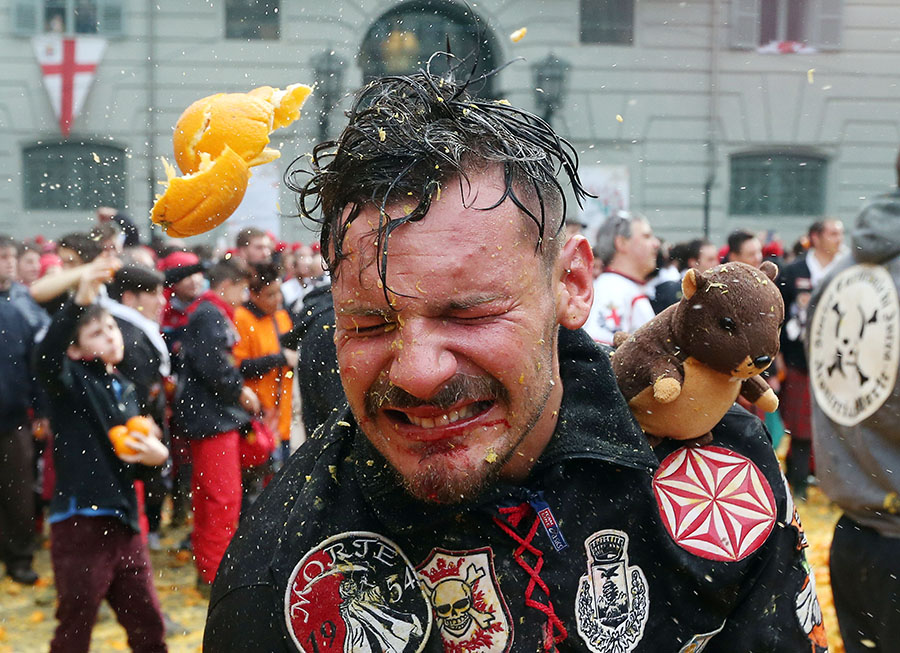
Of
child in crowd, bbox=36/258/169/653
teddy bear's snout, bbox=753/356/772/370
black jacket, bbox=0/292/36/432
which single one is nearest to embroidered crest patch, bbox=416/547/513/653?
teddy bear's snout, bbox=753/356/772/370

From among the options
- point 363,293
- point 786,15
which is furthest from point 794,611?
point 786,15

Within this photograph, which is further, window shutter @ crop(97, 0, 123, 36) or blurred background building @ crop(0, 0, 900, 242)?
window shutter @ crop(97, 0, 123, 36)

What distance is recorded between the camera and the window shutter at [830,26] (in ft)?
63.5

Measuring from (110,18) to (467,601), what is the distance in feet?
58.9

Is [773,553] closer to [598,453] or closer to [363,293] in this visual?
[598,453]

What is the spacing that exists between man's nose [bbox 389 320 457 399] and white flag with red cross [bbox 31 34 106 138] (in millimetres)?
17097

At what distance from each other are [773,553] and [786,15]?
19723 millimetres

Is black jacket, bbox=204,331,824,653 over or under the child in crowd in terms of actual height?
over

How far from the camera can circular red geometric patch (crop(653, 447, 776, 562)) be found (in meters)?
1.85

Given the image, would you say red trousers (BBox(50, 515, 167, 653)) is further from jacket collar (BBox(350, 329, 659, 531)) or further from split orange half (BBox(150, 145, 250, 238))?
jacket collar (BBox(350, 329, 659, 531))

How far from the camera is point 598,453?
185cm

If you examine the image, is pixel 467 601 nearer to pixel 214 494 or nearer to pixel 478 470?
pixel 478 470

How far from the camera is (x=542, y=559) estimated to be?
1.81m

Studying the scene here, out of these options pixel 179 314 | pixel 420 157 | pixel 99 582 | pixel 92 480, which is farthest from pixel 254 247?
pixel 420 157
